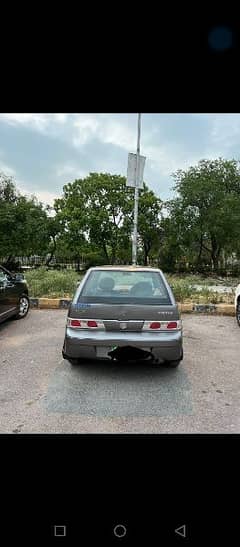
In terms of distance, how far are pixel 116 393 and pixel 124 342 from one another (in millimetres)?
562

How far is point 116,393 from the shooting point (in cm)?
338

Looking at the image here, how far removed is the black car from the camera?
566 centimetres

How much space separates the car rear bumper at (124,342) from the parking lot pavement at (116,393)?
398 mm

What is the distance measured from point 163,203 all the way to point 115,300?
21389mm

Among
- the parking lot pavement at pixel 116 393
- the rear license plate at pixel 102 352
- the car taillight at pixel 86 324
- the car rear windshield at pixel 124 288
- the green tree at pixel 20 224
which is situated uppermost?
the green tree at pixel 20 224

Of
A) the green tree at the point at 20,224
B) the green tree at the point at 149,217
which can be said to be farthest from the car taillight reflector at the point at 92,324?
the green tree at the point at 149,217

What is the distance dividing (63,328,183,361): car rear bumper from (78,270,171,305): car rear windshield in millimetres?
393

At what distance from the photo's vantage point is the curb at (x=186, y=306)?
25.0ft

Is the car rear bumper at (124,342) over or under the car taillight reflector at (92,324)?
under
